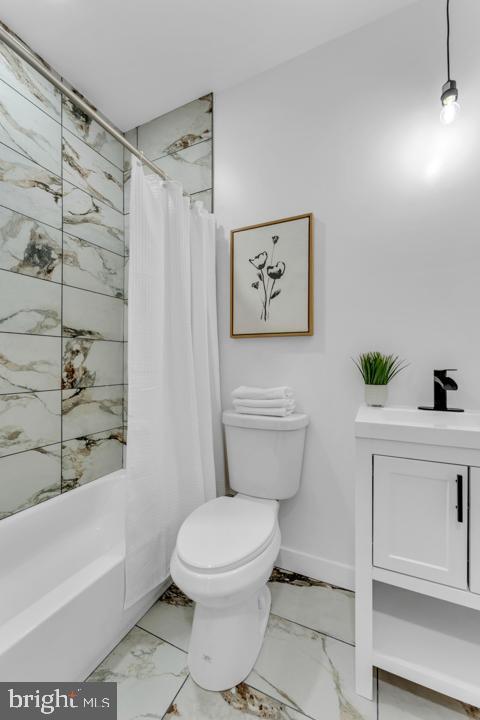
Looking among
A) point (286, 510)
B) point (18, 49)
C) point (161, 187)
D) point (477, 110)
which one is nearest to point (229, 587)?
point (286, 510)

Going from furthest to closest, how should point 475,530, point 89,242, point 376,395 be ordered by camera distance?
point 89,242, point 376,395, point 475,530

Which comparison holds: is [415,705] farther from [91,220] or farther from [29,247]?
[91,220]

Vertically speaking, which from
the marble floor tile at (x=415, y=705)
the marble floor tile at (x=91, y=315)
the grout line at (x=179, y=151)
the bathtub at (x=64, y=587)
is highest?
the grout line at (x=179, y=151)

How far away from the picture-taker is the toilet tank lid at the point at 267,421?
1423mm

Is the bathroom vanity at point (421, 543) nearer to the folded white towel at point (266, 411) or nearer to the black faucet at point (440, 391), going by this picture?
the black faucet at point (440, 391)

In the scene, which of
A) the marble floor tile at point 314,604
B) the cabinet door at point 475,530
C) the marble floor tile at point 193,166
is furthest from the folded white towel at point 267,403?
the marble floor tile at point 193,166

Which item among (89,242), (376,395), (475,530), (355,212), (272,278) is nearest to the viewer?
(475,530)

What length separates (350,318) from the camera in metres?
1.46

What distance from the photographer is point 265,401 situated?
→ 1.48 meters

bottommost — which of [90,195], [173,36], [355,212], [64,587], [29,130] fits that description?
[64,587]

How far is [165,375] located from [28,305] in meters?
0.74

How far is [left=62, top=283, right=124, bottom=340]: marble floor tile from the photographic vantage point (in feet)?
5.61

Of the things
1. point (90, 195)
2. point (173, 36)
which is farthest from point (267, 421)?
point (173, 36)

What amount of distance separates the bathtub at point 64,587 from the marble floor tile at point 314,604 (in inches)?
21.1
